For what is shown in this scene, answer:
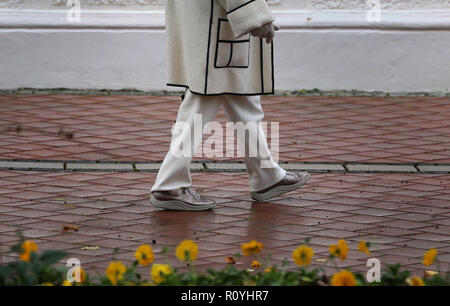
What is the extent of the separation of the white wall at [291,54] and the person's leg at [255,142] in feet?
11.1

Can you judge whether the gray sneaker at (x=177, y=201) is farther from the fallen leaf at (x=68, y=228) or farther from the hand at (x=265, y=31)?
the hand at (x=265, y=31)

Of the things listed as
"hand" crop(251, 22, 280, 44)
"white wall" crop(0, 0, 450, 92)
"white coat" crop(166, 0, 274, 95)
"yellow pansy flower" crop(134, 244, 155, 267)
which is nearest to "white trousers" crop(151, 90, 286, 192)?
"white coat" crop(166, 0, 274, 95)

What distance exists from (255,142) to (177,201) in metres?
0.58

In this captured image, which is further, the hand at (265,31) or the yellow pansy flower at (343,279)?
the hand at (265,31)

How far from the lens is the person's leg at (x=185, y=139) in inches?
186

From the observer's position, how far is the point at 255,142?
16.1 feet

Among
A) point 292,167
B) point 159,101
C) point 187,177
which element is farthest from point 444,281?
point 159,101

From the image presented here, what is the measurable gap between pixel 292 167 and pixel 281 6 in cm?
307

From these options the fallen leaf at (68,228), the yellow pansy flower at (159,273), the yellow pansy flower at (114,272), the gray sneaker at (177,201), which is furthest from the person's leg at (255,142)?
the yellow pansy flower at (114,272)

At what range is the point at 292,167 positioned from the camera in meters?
5.85

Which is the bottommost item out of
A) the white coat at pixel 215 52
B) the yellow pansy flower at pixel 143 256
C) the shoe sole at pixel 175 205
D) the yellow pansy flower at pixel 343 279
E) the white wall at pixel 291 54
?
the yellow pansy flower at pixel 343 279

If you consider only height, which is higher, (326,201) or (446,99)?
(446,99)

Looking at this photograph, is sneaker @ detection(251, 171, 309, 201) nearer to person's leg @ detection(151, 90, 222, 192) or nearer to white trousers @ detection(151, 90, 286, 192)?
white trousers @ detection(151, 90, 286, 192)

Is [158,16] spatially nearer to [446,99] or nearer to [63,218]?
[446,99]
